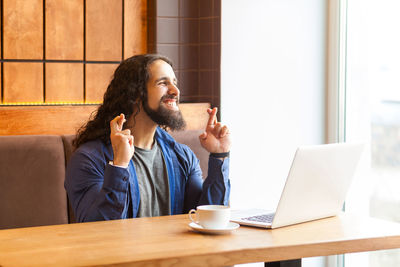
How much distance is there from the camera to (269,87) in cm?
336

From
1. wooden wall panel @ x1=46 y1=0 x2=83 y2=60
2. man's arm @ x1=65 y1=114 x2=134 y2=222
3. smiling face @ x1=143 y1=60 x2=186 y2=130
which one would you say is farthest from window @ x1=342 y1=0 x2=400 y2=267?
man's arm @ x1=65 y1=114 x2=134 y2=222

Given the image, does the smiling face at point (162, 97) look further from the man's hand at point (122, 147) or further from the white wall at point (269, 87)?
the white wall at point (269, 87)

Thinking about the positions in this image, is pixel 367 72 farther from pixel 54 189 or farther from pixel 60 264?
pixel 60 264

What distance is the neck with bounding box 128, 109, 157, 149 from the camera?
238 centimetres

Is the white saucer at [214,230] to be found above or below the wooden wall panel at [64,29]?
below

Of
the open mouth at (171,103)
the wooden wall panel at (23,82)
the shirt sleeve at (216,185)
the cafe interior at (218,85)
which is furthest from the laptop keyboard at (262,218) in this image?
the wooden wall panel at (23,82)

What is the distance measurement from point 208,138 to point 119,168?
17.2 inches

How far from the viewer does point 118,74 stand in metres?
2.52

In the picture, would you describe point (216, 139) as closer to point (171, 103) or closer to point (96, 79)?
point (171, 103)

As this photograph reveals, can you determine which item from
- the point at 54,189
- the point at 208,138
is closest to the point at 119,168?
the point at 208,138

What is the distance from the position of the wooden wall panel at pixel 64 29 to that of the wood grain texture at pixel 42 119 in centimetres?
31

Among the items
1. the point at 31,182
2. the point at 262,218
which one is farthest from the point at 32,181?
the point at 262,218

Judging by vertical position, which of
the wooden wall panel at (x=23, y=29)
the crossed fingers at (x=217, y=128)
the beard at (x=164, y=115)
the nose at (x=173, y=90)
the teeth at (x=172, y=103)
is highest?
the wooden wall panel at (x=23, y=29)

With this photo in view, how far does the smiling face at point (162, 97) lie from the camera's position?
2348 mm
